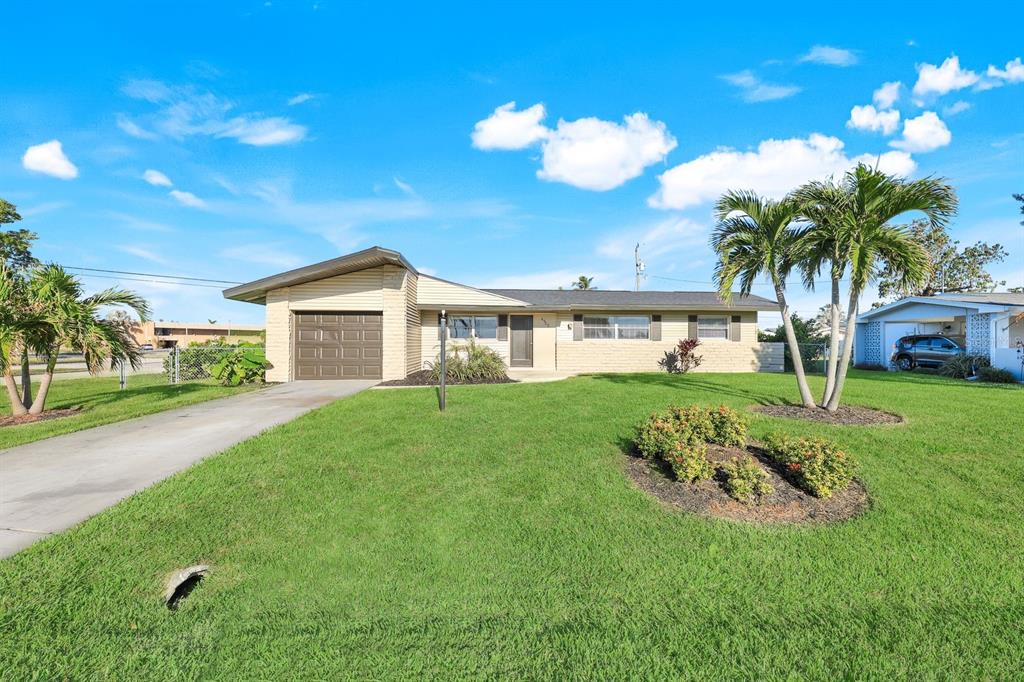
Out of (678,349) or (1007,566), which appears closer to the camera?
(1007,566)

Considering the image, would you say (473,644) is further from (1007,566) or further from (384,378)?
(384,378)

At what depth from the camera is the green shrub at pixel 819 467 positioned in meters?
3.84

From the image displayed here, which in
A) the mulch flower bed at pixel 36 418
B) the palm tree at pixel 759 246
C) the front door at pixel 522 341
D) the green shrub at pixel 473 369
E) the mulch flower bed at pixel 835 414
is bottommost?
the mulch flower bed at pixel 36 418

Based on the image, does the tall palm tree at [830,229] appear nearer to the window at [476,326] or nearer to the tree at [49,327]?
the window at [476,326]

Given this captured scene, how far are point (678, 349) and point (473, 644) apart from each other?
14862 mm

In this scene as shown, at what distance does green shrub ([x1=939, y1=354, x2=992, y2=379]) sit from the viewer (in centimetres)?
1412

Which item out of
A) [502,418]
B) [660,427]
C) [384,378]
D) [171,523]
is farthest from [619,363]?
[171,523]

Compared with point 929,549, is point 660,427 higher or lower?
higher

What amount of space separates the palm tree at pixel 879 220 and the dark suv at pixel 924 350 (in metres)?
13.1

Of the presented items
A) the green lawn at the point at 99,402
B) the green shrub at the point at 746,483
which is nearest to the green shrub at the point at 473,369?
the green lawn at the point at 99,402

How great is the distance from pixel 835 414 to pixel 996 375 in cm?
1172

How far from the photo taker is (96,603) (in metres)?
2.44

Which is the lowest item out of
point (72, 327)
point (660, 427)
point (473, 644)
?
point (473, 644)

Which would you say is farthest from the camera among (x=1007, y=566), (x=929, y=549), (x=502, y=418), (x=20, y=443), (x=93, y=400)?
(x=93, y=400)
